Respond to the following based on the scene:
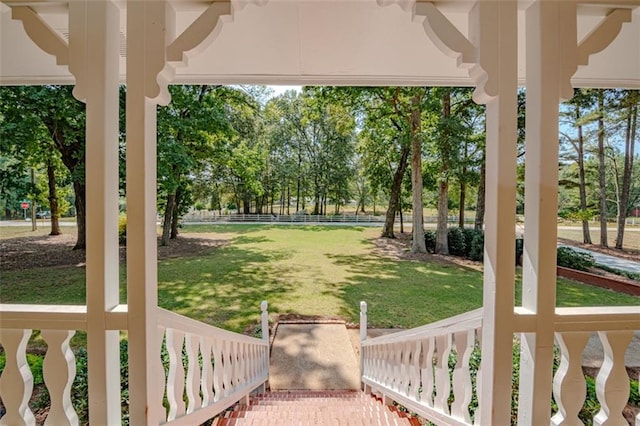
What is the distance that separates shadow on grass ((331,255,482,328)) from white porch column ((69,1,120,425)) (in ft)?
14.7

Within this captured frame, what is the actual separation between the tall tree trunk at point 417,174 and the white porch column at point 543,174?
26.2ft

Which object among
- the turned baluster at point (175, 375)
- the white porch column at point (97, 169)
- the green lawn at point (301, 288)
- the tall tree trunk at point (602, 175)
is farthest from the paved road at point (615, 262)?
the white porch column at point (97, 169)

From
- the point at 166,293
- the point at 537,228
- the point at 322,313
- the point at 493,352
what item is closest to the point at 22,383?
the point at 493,352

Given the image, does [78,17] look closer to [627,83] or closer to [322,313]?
[627,83]

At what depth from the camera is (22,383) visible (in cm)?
107

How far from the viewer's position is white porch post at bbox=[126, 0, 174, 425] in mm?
986

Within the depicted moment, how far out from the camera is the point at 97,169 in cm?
100

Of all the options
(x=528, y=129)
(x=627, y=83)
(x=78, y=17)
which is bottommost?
(x=528, y=129)

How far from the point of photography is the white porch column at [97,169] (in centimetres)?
99

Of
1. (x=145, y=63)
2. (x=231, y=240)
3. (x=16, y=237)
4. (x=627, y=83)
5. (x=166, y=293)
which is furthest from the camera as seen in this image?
(x=231, y=240)

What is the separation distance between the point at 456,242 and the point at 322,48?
370 inches

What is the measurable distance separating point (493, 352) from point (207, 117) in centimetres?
877

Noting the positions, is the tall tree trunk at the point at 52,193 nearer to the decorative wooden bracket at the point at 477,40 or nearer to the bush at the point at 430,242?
the decorative wooden bracket at the point at 477,40

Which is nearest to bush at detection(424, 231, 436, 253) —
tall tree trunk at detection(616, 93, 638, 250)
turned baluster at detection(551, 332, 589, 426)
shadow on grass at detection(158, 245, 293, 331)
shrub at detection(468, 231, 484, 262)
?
shrub at detection(468, 231, 484, 262)
